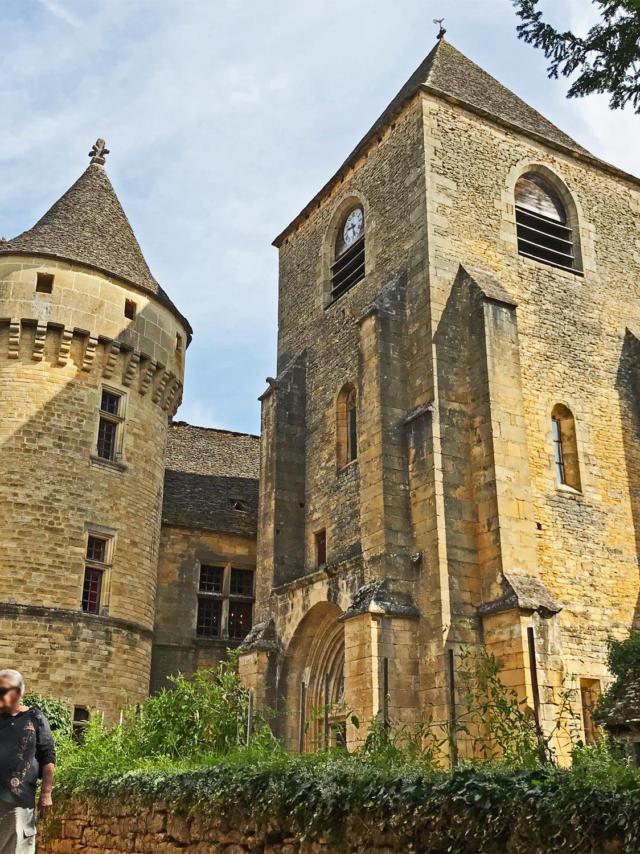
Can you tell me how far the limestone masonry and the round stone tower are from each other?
5 cm

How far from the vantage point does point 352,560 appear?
15.2m

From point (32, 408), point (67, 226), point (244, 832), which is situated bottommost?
point (244, 832)

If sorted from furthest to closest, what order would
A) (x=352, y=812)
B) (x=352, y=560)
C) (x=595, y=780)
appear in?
(x=352, y=560) → (x=352, y=812) → (x=595, y=780)

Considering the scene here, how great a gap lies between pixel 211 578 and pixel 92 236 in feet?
26.7

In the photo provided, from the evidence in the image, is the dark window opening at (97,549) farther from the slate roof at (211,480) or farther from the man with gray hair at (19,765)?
the man with gray hair at (19,765)

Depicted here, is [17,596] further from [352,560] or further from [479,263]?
[479,263]

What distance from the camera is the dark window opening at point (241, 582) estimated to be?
A: 20734mm

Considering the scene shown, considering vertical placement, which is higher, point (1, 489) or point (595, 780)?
point (1, 489)

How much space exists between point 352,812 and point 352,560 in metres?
9.46

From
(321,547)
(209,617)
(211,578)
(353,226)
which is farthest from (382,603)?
(353,226)

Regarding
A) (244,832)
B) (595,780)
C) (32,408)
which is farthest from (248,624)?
(595,780)

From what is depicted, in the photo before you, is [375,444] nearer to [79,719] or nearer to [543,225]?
[543,225]

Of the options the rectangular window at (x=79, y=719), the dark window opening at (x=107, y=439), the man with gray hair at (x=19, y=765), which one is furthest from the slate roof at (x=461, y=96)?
the man with gray hair at (x=19, y=765)

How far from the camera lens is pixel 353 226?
19.3m
